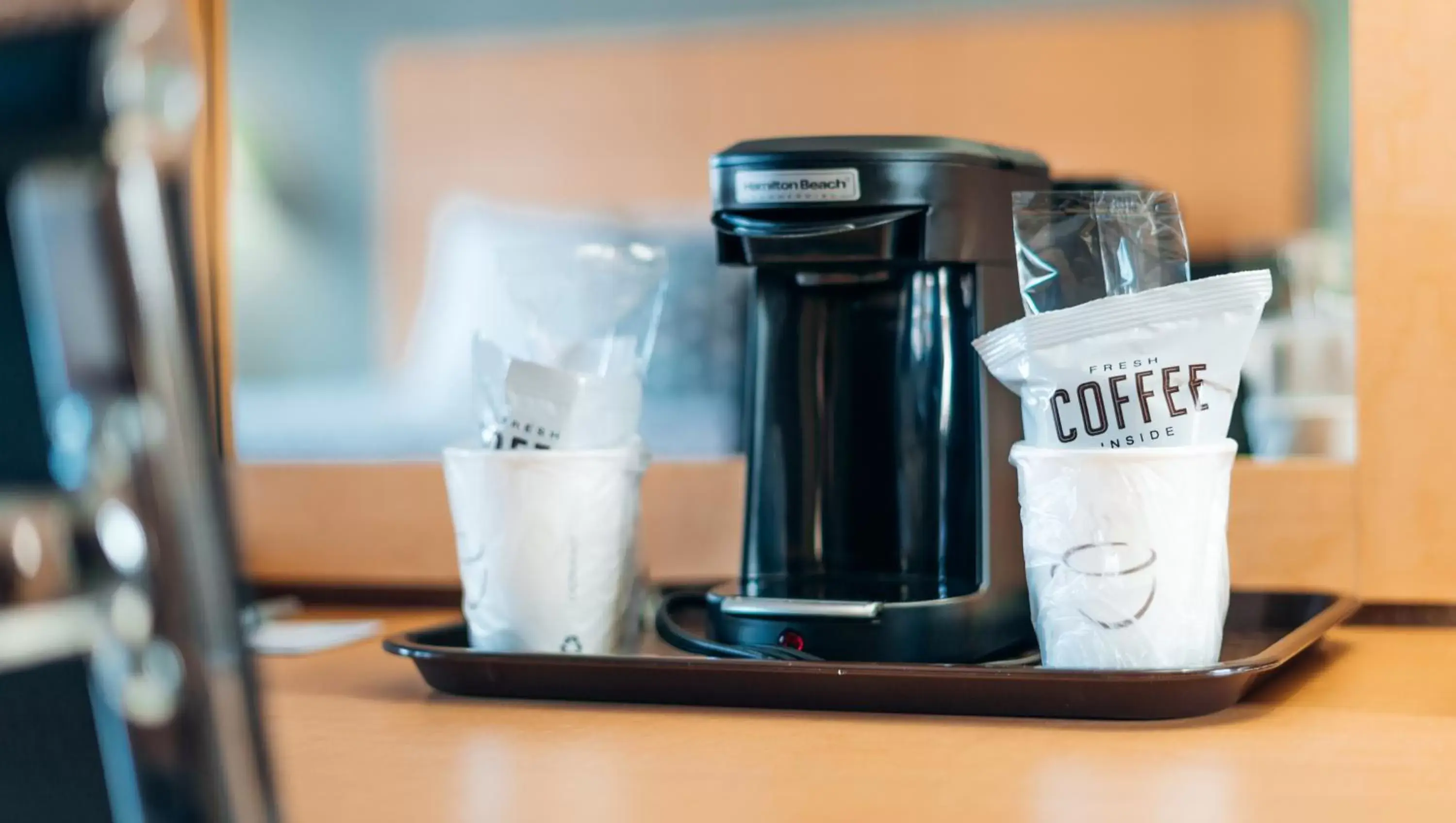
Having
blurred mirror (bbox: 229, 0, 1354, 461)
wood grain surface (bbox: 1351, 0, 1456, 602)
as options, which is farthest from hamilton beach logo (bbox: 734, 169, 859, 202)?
blurred mirror (bbox: 229, 0, 1354, 461)

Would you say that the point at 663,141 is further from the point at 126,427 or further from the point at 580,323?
the point at 126,427

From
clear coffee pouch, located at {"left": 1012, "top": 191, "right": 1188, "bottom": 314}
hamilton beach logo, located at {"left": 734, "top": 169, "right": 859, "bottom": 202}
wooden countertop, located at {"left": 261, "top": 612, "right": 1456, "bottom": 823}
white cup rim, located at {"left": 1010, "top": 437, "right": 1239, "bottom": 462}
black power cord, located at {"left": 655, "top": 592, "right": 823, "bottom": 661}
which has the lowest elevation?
wooden countertop, located at {"left": 261, "top": 612, "right": 1456, "bottom": 823}

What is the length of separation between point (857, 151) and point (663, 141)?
2635 millimetres

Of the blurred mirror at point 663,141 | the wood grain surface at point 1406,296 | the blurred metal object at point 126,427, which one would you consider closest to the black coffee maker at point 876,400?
the wood grain surface at point 1406,296

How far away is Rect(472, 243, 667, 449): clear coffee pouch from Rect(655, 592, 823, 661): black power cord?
0.10 metres

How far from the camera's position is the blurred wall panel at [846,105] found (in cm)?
304

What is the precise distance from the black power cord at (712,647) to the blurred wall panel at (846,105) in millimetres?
2496

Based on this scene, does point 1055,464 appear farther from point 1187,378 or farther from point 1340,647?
point 1340,647

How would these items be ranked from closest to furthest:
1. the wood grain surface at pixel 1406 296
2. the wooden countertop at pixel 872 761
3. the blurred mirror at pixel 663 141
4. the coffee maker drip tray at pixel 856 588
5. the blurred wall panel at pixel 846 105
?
the wooden countertop at pixel 872 761, the coffee maker drip tray at pixel 856 588, the wood grain surface at pixel 1406 296, the blurred mirror at pixel 663 141, the blurred wall panel at pixel 846 105

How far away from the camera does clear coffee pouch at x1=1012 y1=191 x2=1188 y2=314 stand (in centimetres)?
68

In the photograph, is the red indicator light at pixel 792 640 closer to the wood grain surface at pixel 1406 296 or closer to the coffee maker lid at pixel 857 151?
the coffee maker lid at pixel 857 151

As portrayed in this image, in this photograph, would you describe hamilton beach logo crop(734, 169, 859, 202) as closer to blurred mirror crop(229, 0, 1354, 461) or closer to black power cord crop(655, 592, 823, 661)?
black power cord crop(655, 592, 823, 661)

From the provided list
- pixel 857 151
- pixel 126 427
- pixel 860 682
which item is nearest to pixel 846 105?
pixel 857 151

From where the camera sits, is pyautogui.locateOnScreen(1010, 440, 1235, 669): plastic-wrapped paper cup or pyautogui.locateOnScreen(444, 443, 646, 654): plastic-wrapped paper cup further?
pyautogui.locateOnScreen(444, 443, 646, 654): plastic-wrapped paper cup
